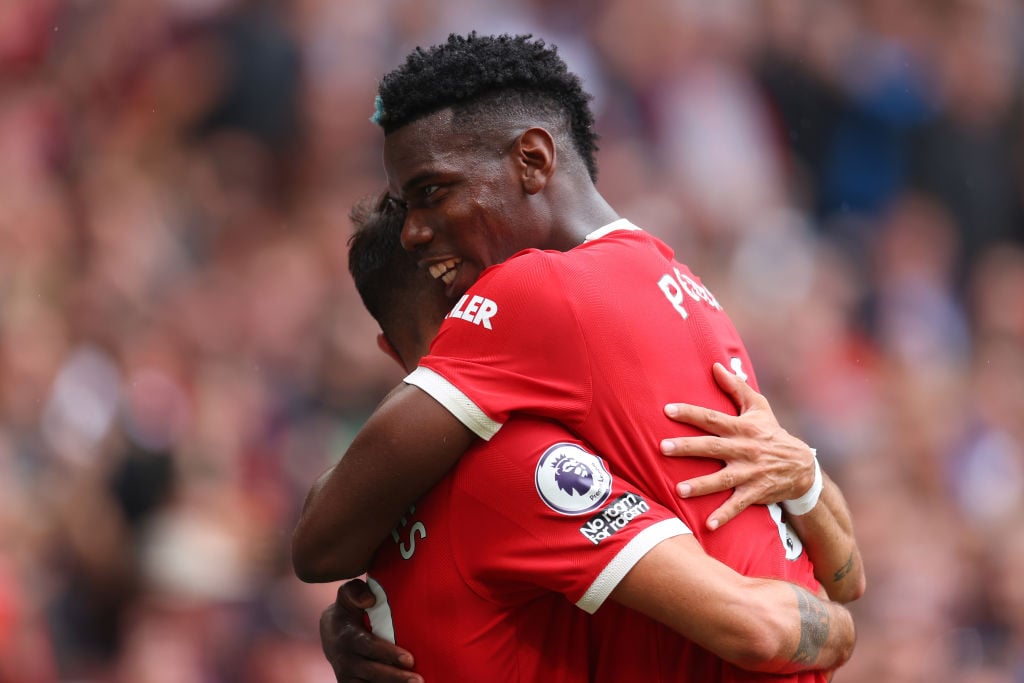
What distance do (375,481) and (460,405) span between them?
0.86 ft

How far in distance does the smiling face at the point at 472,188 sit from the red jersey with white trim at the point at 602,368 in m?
0.21

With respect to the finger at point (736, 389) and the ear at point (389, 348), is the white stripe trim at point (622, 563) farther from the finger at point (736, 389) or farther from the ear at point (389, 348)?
the ear at point (389, 348)

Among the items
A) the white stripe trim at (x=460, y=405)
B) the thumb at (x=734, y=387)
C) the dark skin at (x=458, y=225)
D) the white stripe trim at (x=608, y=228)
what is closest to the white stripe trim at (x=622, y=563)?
the dark skin at (x=458, y=225)

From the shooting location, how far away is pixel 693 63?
916cm

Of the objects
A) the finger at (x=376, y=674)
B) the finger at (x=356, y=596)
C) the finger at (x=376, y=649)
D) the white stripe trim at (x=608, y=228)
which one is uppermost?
the white stripe trim at (x=608, y=228)

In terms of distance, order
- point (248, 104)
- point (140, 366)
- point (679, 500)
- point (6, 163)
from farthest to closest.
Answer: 1. point (248, 104)
2. point (6, 163)
3. point (140, 366)
4. point (679, 500)

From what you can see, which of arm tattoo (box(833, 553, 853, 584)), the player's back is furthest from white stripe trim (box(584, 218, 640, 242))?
arm tattoo (box(833, 553, 853, 584))

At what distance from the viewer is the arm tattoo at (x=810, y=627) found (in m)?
2.97

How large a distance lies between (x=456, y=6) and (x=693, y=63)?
169cm

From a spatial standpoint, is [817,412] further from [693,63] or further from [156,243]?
[156,243]

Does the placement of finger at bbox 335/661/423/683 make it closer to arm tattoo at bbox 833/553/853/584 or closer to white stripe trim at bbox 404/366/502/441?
white stripe trim at bbox 404/366/502/441

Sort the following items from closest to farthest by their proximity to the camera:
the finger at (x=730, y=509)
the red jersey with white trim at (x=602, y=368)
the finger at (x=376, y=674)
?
the red jersey with white trim at (x=602, y=368) → the finger at (x=730, y=509) → the finger at (x=376, y=674)

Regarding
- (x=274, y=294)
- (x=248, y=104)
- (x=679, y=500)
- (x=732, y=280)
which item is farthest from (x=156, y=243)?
(x=679, y=500)

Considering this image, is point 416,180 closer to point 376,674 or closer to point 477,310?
point 477,310
